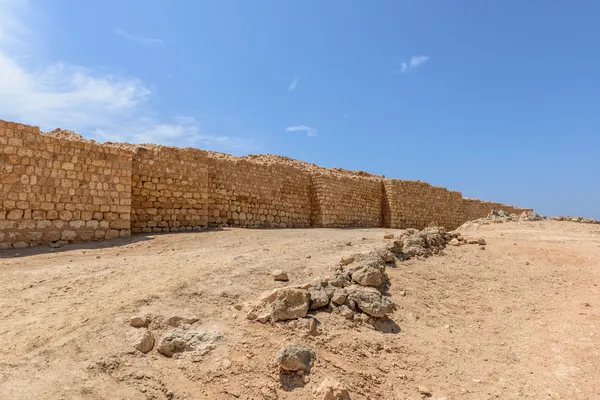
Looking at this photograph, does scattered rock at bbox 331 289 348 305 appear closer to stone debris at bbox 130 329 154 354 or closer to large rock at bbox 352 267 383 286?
large rock at bbox 352 267 383 286

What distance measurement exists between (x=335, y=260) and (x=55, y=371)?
411 cm

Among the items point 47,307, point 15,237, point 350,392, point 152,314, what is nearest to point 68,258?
point 15,237

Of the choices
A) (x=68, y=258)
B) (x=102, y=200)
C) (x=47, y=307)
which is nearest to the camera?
(x=47, y=307)

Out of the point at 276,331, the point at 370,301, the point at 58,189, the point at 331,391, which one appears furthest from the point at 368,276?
the point at 58,189

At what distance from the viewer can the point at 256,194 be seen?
48.6 feet

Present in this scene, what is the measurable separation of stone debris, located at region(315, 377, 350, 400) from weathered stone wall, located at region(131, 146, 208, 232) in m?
9.02

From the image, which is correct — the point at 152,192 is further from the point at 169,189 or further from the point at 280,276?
the point at 280,276

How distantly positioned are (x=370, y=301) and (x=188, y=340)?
2.17 metres

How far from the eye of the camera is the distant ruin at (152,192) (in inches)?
336

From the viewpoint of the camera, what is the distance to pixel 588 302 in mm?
6168

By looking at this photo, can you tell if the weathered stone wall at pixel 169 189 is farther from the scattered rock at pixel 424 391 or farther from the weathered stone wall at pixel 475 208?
the weathered stone wall at pixel 475 208

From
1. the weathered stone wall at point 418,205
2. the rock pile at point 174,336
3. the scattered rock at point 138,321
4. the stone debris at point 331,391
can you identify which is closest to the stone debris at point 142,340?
the rock pile at point 174,336

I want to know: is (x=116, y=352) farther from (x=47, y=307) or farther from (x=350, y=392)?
(x=350, y=392)

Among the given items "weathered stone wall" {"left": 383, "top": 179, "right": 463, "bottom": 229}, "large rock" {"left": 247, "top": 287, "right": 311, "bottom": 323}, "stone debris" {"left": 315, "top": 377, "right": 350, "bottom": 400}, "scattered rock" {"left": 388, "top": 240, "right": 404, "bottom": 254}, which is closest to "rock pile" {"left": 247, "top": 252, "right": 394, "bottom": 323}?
"large rock" {"left": 247, "top": 287, "right": 311, "bottom": 323}
